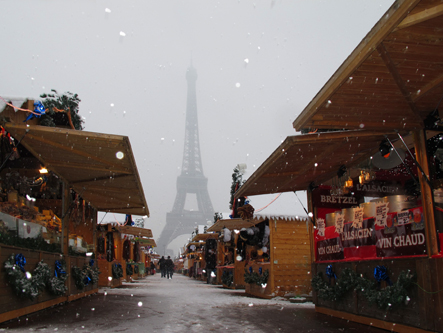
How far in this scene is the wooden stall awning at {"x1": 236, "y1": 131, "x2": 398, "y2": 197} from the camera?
20.6 ft

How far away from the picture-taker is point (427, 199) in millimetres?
5535

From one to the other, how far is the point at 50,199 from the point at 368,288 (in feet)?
36.4

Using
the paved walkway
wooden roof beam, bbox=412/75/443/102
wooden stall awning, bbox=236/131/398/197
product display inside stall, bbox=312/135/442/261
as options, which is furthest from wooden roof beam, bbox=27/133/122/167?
wooden roof beam, bbox=412/75/443/102

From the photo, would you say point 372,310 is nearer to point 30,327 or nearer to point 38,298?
point 30,327

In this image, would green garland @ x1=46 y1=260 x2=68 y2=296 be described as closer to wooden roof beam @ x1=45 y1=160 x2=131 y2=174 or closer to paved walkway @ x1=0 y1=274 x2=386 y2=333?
paved walkway @ x1=0 y1=274 x2=386 y2=333

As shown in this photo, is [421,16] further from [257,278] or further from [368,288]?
[257,278]

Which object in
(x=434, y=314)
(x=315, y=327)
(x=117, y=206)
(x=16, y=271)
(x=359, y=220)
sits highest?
(x=117, y=206)

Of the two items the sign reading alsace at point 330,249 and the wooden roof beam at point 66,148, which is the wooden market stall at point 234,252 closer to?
the sign reading alsace at point 330,249

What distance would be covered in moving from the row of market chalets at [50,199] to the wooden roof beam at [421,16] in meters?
4.86

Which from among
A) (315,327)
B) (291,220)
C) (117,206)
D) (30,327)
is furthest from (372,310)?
Result: (117,206)

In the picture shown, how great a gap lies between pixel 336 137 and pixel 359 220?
1792mm

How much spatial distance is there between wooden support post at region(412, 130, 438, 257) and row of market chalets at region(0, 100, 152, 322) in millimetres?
4729

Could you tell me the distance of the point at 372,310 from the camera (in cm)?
628

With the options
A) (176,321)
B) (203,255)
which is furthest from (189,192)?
(176,321)
